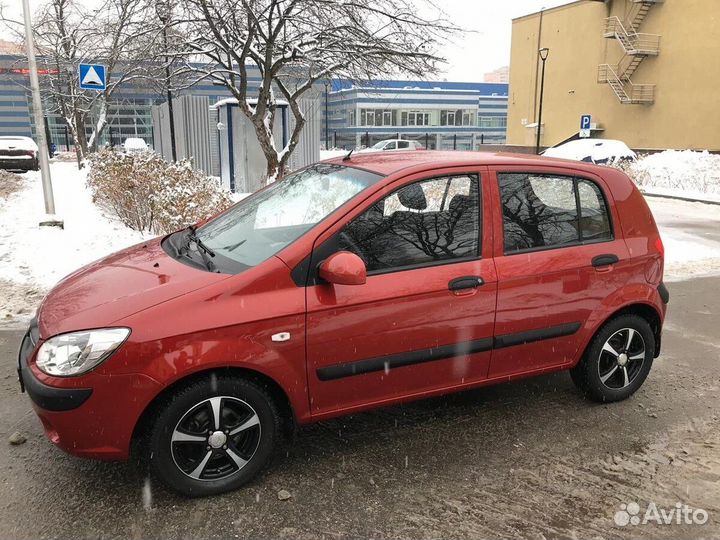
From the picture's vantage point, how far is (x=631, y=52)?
3198 cm

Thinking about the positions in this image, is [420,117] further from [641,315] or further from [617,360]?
[617,360]

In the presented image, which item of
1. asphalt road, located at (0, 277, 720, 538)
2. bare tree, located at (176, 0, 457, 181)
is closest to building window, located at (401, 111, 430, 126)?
bare tree, located at (176, 0, 457, 181)

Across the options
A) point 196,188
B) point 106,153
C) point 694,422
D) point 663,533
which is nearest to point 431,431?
point 663,533

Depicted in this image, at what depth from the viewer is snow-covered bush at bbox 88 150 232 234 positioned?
8609mm

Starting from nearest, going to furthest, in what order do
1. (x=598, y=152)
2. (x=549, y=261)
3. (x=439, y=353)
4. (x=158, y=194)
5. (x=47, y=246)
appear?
(x=439, y=353), (x=549, y=261), (x=47, y=246), (x=158, y=194), (x=598, y=152)

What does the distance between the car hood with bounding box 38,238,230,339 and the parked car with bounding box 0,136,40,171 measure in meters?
22.6

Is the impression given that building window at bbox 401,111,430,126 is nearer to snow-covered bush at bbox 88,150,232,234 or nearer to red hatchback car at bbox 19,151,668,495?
snow-covered bush at bbox 88,150,232,234

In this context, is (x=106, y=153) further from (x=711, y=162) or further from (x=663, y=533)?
(x=711, y=162)

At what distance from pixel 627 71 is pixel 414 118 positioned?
47572mm

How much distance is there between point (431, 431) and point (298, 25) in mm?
10867

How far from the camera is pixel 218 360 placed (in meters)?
2.81

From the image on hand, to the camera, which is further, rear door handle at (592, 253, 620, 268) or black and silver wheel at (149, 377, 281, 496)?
rear door handle at (592, 253, 620, 268)

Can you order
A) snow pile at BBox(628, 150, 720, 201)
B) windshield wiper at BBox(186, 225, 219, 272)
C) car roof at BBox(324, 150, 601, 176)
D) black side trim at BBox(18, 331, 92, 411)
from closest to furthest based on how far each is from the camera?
black side trim at BBox(18, 331, 92, 411), windshield wiper at BBox(186, 225, 219, 272), car roof at BBox(324, 150, 601, 176), snow pile at BBox(628, 150, 720, 201)

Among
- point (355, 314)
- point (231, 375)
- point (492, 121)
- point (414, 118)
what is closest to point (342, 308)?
point (355, 314)
